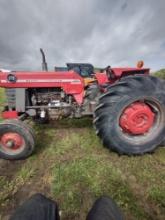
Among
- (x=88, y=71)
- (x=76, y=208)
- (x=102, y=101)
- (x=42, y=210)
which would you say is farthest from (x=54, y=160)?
(x=88, y=71)

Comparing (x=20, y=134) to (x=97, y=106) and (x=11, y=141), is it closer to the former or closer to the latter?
(x=11, y=141)

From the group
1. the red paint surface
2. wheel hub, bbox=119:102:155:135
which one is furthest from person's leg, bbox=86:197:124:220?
the red paint surface

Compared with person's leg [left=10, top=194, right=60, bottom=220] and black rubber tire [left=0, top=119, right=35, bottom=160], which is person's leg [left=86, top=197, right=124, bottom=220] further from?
black rubber tire [left=0, top=119, right=35, bottom=160]

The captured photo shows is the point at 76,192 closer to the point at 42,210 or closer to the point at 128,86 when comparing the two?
the point at 42,210

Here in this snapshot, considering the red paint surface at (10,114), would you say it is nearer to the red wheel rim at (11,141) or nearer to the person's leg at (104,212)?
the red wheel rim at (11,141)

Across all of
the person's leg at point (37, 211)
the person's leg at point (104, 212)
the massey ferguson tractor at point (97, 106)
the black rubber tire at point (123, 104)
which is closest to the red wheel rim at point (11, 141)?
the massey ferguson tractor at point (97, 106)

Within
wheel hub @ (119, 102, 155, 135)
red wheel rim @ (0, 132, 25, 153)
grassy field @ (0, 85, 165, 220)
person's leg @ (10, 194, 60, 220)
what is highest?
wheel hub @ (119, 102, 155, 135)

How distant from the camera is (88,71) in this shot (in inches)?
186

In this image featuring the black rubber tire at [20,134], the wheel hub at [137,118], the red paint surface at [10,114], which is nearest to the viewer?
the black rubber tire at [20,134]

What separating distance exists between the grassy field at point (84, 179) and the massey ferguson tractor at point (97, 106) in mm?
229

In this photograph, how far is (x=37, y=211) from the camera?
1.19 meters

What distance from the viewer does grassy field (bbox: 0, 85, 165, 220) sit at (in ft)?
6.22

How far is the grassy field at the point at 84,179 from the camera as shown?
1.89 m

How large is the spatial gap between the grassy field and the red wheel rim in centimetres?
24
